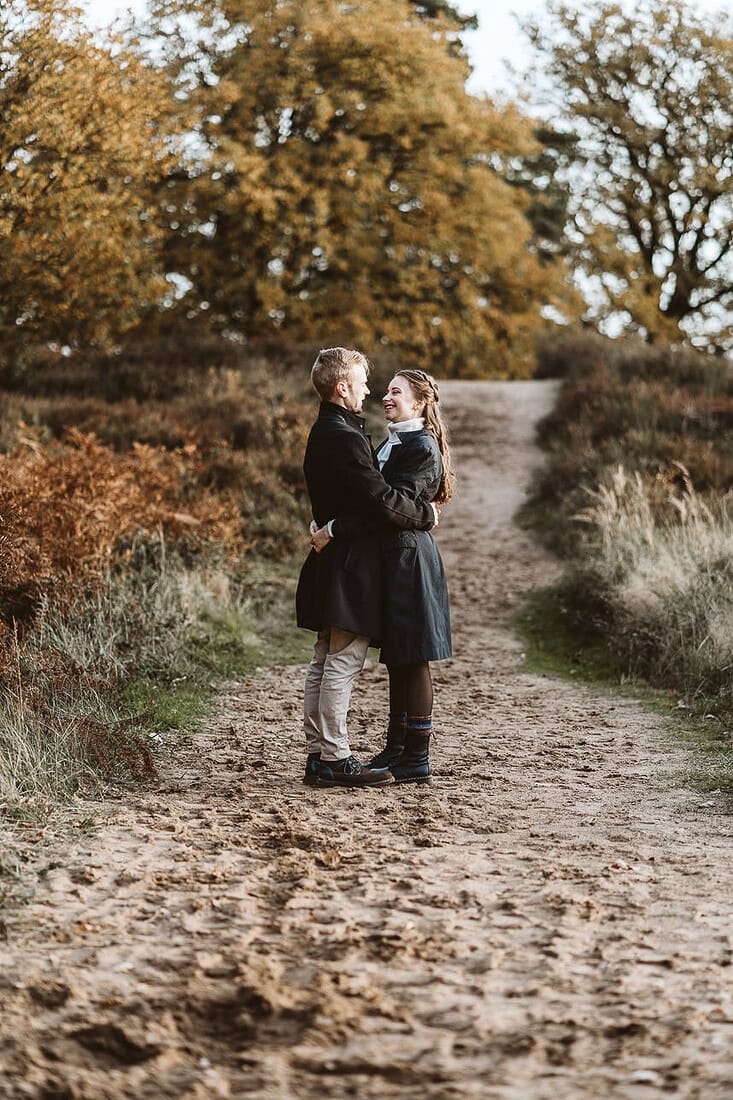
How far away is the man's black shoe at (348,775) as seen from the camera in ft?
17.2

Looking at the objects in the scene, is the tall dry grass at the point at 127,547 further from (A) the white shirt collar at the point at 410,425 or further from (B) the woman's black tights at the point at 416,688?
(A) the white shirt collar at the point at 410,425

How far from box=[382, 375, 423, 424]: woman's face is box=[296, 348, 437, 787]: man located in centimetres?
14

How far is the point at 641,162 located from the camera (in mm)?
26734

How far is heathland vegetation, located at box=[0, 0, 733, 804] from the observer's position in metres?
7.82

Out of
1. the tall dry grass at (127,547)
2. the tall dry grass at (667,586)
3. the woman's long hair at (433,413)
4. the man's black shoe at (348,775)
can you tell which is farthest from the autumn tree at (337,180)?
the man's black shoe at (348,775)

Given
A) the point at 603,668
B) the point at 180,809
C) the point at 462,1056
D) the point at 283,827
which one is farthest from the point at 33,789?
the point at 603,668

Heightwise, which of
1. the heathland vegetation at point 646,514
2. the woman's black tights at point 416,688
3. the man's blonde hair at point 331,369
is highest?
the man's blonde hair at point 331,369

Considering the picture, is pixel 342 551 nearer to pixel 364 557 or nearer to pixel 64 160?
pixel 364 557

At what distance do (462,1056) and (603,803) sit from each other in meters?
2.53

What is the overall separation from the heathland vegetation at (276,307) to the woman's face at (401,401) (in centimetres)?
198

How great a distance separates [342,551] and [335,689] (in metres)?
0.60

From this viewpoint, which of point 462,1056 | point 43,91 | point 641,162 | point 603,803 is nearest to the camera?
point 462,1056

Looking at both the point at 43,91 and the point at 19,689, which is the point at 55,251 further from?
the point at 19,689

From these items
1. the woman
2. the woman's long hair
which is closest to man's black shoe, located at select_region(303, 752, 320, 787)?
the woman
